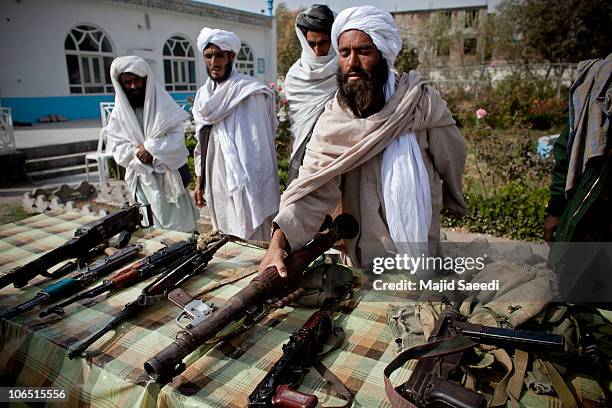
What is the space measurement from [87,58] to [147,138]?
45.7ft

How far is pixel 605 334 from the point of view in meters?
1.39

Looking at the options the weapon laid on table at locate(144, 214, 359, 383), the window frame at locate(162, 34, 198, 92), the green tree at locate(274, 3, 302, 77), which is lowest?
the weapon laid on table at locate(144, 214, 359, 383)

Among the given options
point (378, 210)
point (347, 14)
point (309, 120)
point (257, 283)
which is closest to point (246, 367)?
point (257, 283)

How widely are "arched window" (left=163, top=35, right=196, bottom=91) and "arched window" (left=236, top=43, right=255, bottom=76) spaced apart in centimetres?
241

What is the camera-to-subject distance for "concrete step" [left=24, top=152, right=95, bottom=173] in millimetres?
8656

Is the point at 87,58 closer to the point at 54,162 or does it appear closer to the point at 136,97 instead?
the point at 54,162

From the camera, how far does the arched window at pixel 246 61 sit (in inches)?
A: 772

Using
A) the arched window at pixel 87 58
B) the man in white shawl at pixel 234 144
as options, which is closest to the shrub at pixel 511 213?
the man in white shawl at pixel 234 144

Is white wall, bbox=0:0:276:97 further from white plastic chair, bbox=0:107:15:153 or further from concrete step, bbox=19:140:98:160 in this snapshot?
white plastic chair, bbox=0:107:15:153

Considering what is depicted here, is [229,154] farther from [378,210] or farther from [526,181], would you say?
[526,181]

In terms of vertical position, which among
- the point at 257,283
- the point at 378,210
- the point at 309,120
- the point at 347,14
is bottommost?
the point at 257,283

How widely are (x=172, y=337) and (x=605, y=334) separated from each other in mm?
1551

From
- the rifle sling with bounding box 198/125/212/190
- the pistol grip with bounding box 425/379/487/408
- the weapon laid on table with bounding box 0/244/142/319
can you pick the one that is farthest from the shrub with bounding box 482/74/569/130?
the pistol grip with bounding box 425/379/487/408

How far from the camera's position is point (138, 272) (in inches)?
78.0
